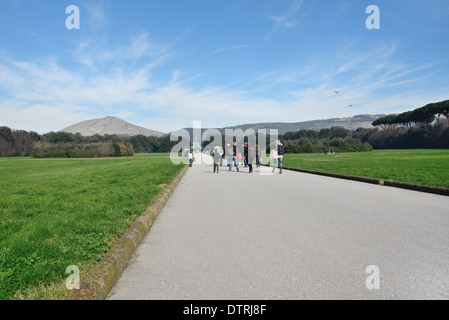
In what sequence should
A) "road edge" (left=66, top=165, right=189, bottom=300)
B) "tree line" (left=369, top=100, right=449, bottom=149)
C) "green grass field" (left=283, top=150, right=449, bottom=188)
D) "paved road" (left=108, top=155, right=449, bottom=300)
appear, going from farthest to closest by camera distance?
"tree line" (left=369, top=100, right=449, bottom=149), "green grass field" (left=283, top=150, right=449, bottom=188), "paved road" (left=108, top=155, right=449, bottom=300), "road edge" (left=66, top=165, right=189, bottom=300)

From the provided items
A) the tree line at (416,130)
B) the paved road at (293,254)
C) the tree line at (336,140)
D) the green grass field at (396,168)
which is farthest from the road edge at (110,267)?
the tree line at (416,130)

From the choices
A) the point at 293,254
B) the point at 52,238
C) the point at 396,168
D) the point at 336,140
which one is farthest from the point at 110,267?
the point at 336,140

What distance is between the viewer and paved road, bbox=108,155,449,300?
296 cm

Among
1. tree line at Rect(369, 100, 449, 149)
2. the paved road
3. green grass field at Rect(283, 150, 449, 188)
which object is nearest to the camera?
the paved road

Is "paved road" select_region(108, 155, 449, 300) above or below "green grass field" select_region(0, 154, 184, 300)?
below

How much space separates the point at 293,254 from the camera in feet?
13.1

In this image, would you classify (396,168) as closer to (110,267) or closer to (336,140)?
(110,267)

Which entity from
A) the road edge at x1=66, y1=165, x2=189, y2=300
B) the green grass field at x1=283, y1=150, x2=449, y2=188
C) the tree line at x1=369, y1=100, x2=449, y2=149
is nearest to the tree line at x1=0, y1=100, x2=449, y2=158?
the tree line at x1=369, y1=100, x2=449, y2=149

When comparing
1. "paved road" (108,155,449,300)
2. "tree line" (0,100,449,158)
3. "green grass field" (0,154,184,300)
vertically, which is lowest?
"paved road" (108,155,449,300)

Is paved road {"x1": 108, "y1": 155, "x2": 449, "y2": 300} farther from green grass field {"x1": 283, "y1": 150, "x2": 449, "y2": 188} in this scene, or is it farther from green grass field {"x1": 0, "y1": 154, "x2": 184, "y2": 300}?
green grass field {"x1": 283, "y1": 150, "x2": 449, "y2": 188}

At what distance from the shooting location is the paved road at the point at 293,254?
2957 mm

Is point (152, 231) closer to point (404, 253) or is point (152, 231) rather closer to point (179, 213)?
point (179, 213)
